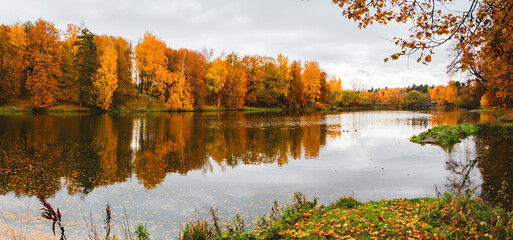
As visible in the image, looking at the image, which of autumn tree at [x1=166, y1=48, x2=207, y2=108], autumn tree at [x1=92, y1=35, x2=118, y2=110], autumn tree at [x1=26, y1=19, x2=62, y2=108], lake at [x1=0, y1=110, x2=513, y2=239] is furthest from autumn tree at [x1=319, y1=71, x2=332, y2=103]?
lake at [x1=0, y1=110, x2=513, y2=239]

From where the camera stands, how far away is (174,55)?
59250 mm

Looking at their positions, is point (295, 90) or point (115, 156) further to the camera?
point (295, 90)

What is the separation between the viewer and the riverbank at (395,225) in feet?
13.7

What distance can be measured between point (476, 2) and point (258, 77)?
62401 mm

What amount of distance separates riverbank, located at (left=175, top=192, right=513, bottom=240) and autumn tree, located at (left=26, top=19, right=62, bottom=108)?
A: 44781 millimetres

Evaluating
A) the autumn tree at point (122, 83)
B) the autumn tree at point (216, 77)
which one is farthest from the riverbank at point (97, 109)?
the autumn tree at point (216, 77)

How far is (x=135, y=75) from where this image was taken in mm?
57719

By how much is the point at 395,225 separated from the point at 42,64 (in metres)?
49.2

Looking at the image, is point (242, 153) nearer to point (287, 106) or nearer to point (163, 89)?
point (163, 89)

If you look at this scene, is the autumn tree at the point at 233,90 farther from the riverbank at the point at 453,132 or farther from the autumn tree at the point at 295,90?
the riverbank at the point at 453,132

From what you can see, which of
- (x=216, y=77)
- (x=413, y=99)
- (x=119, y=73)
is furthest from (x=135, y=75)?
(x=413, y=99)

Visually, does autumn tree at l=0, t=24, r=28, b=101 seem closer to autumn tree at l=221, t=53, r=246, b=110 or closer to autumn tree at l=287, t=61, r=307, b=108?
autumn tree at l=221, t=53, r=246, b=110

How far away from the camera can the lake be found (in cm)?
690

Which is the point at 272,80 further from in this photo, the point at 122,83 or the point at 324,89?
the point at 122,83
